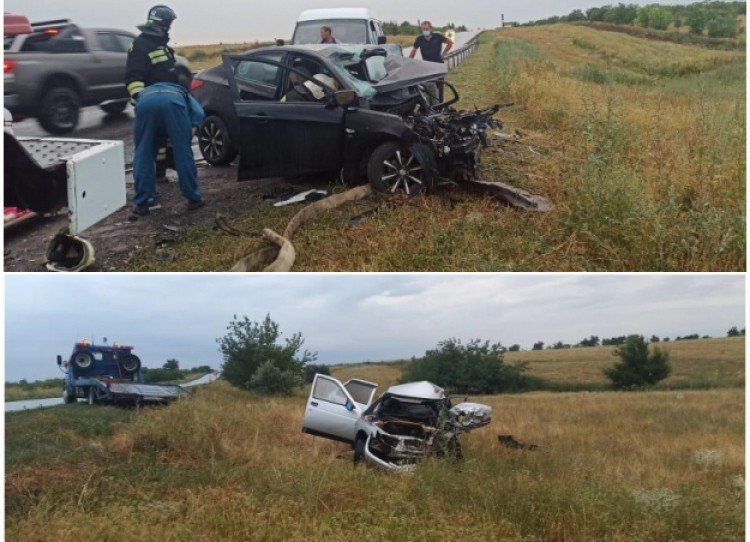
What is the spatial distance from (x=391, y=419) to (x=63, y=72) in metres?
2.79

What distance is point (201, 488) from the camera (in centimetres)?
A: 391

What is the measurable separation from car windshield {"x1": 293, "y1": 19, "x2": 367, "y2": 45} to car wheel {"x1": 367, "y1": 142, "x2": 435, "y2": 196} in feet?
2.62

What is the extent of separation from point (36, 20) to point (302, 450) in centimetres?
292

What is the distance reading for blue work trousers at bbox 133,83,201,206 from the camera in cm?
474

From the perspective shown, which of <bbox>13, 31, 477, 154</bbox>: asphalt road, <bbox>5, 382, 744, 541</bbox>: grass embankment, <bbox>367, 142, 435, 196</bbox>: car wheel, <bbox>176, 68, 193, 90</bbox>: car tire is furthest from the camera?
<bbox>367, 142, 435, 196</bbox>: car wheel

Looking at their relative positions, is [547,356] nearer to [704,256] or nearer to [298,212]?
[704,256]

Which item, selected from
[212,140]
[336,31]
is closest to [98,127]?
[212,140]

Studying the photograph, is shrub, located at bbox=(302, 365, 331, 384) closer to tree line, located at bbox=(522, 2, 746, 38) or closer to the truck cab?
the truck cab

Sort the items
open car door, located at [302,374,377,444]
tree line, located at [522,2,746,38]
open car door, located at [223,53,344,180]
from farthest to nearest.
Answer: open car door, located at [223,53,344,180] → tree line, located at [522,2,746,38] → open car door, located at [302,374,377,444]

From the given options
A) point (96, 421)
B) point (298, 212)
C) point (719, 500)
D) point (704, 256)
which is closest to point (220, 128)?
point (298, 212)

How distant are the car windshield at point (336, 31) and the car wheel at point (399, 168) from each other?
0.80 metres

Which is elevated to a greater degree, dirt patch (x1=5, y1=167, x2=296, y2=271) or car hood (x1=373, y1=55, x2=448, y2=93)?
car hood (x1=373, y1=55, x2=448, y2=93)

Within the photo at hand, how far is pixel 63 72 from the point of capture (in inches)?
182

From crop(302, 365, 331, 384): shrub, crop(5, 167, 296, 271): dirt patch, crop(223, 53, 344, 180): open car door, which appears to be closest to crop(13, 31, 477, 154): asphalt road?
crop(5, 167, 296, 271): dirt patch
